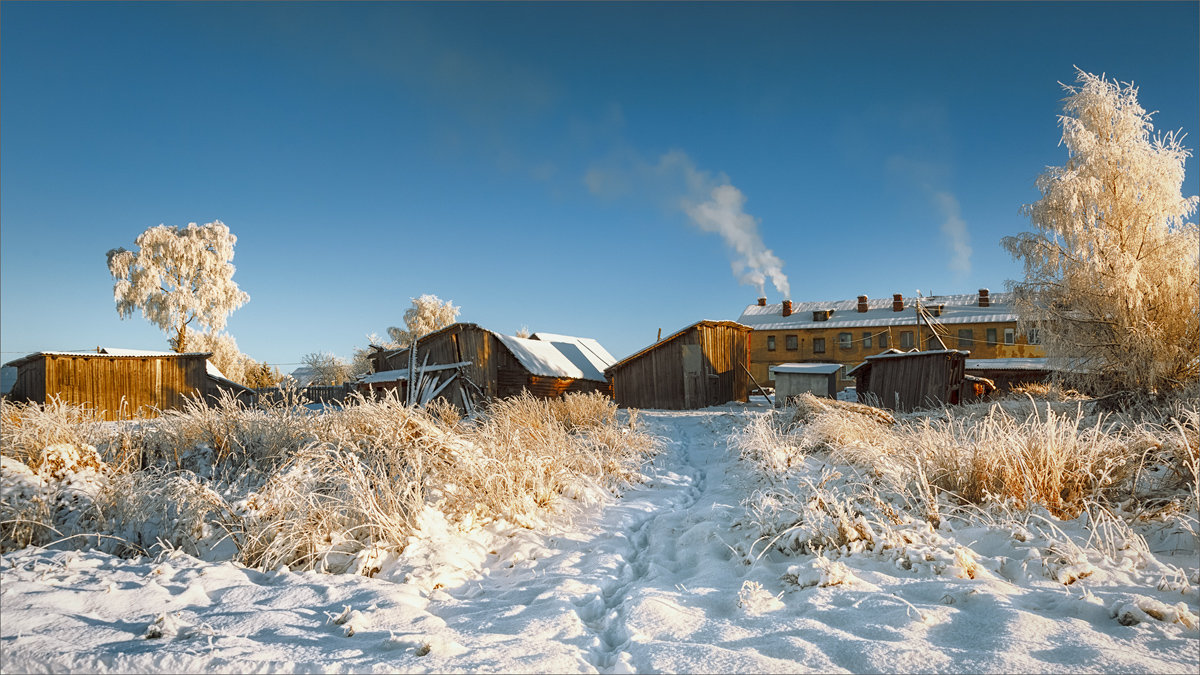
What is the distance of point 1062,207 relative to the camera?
1370cm

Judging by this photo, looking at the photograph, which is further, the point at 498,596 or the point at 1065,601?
the point at 498,596

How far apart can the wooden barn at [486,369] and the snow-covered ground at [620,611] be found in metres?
19.0

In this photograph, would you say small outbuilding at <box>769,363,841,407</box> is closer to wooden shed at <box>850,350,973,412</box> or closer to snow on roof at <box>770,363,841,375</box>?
snow on roof at <box>770,363,841,375</box>

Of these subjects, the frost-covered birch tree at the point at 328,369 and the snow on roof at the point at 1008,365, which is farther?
the frost-covered birch tree at the point at 328,369

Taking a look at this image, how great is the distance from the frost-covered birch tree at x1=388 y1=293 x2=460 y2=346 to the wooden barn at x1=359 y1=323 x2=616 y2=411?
17.2 m

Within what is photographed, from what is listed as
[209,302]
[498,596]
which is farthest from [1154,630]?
[209,302]

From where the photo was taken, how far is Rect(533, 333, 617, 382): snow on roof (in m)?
27.5

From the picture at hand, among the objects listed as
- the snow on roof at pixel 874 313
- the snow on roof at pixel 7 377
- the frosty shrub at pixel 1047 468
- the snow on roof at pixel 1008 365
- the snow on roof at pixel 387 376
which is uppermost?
the snow on roof at pixel 874 313

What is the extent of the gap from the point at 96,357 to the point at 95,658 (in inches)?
970

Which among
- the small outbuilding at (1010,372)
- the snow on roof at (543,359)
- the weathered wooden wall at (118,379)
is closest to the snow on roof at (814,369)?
the snow on roof at (543,359)

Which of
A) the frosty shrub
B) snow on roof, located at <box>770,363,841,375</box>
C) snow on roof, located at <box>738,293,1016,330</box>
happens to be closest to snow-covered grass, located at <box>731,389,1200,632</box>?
the frosty shrub

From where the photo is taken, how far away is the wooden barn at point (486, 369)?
2380 centimetres

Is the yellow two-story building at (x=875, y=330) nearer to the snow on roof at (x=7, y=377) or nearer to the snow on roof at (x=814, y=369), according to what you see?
the snow on roof at (x=814, y=369)

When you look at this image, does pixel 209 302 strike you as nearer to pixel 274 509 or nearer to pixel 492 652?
pixel 274 509
